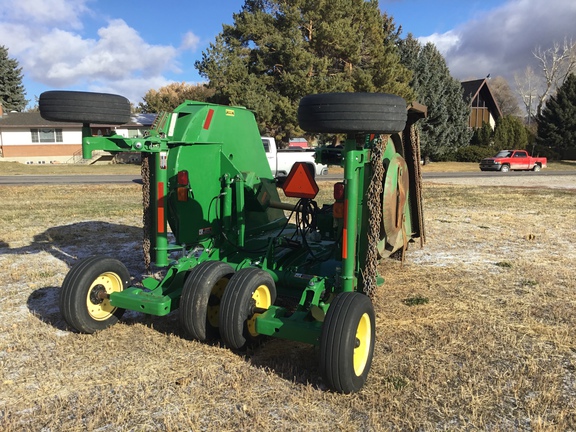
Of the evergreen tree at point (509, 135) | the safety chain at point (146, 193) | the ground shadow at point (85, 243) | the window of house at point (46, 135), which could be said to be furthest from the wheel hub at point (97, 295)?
the evergreen tree at point (509, 135)

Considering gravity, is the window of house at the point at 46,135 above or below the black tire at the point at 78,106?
above

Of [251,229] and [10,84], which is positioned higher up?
[10,84]

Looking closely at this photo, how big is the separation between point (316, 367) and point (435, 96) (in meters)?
35.1

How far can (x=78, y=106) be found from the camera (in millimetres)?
4305

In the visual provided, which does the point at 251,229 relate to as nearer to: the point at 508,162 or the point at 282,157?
the point at 282,157

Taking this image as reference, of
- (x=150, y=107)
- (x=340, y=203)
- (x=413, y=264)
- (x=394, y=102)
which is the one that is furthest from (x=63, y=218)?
(x=150, y=107)

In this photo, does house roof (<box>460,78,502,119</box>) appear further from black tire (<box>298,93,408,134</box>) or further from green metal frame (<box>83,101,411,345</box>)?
black tire (<box>298,93,408,134</box>)

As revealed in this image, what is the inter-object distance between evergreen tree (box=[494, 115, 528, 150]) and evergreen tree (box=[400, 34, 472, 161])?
8028 millimetres

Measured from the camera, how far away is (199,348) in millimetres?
4086

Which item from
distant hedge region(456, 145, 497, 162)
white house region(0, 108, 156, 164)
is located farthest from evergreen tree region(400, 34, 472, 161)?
white house region(0, 108, 156, 164)

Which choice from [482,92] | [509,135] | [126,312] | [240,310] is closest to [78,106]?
[126,312]

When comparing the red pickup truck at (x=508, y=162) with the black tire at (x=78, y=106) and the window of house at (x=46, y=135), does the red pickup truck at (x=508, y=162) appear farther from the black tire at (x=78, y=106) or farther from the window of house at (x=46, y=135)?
the black tire at (x=78, y=106)

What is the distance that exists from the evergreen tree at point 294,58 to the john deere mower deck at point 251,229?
81.3 feet

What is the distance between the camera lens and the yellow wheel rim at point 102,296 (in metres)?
4.36
